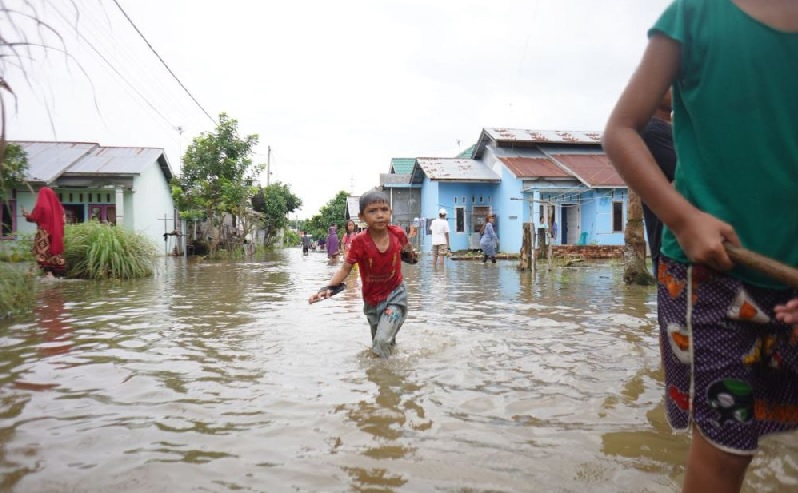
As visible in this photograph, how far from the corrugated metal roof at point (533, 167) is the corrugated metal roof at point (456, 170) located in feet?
3.39

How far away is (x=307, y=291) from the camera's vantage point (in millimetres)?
9016

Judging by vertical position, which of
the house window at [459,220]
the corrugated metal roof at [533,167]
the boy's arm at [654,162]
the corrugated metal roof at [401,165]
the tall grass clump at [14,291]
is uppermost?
the corrugated metal roof at [401,165]

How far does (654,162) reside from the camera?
1303 mm

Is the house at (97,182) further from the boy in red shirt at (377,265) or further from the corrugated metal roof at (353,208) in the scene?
the boy in red shirt at (377,265)

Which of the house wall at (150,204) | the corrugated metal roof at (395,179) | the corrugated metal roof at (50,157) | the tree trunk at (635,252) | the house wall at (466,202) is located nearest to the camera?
the tree trunk at (635,252)

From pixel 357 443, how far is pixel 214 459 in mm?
595

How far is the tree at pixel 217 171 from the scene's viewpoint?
69.3 feet

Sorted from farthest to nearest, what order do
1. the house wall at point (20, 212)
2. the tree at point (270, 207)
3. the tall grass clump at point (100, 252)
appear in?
the tree at point (270, 207)
the house wall at point (20, 212)
the tall grass clump at point (100, 252)

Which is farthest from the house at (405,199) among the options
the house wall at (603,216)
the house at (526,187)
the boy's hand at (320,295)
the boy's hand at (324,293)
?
the boy's hand at (320,295)

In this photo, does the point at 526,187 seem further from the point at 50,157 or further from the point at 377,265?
the point at 50,157

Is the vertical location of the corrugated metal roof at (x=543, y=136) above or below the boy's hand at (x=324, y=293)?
above

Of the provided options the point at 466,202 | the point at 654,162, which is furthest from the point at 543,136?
the point at 654,162

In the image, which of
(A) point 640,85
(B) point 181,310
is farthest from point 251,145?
(A) point 640,85

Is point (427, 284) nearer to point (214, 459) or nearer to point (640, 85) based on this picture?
point (214, 459)
